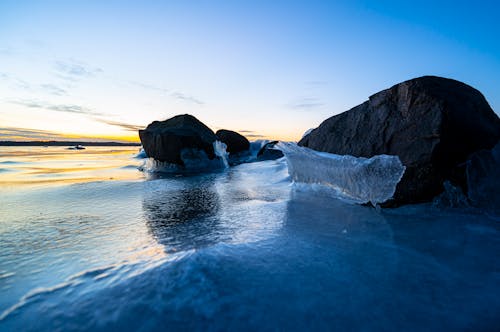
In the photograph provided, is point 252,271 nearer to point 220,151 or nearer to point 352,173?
point 352,173

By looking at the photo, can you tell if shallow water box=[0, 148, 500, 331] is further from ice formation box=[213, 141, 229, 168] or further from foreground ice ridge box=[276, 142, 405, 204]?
ice formation box=[213, 141, 229, 168]

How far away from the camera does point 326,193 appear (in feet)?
10.8

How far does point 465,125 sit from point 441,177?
0.57 metres

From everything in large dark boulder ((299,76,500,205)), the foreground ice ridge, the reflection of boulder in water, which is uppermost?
large dark boulder ((299,76,500,205))

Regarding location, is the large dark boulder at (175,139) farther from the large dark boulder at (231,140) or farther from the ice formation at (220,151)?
the large dark boulder at (231,140)

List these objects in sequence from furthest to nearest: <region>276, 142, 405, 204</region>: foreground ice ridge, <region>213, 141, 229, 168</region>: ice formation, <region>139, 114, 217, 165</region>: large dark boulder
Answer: <region>213, 141, 229, 168</region>: ice formation
<region>139, 114, 217, 165</region>: large dark boulder
<region>276, 142, 405, 204</region>: foreground ice ridge

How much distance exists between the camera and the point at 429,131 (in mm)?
2385

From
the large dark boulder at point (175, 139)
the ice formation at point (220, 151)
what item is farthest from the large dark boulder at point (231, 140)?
the large dark boulder at point (175, 139)

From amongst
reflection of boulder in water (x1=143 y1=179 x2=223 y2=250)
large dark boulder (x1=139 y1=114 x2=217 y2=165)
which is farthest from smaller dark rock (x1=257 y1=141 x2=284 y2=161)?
reflection of boulder in water (x1=143 y1=179 x2=223 y2=250)

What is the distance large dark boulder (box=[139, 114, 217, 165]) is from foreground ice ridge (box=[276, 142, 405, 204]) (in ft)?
14.4

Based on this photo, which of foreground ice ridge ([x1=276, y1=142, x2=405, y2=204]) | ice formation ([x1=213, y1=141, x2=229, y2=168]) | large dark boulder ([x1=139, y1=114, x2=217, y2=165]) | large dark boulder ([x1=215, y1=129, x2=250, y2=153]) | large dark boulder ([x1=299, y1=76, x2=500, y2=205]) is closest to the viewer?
large dark boulder ([x1=299, y1=76, x2=500, y2=205])

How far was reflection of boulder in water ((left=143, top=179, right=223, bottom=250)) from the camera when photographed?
170 centimetres

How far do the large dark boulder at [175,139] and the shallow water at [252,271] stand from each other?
5.06 meters

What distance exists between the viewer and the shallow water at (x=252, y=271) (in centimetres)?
92
